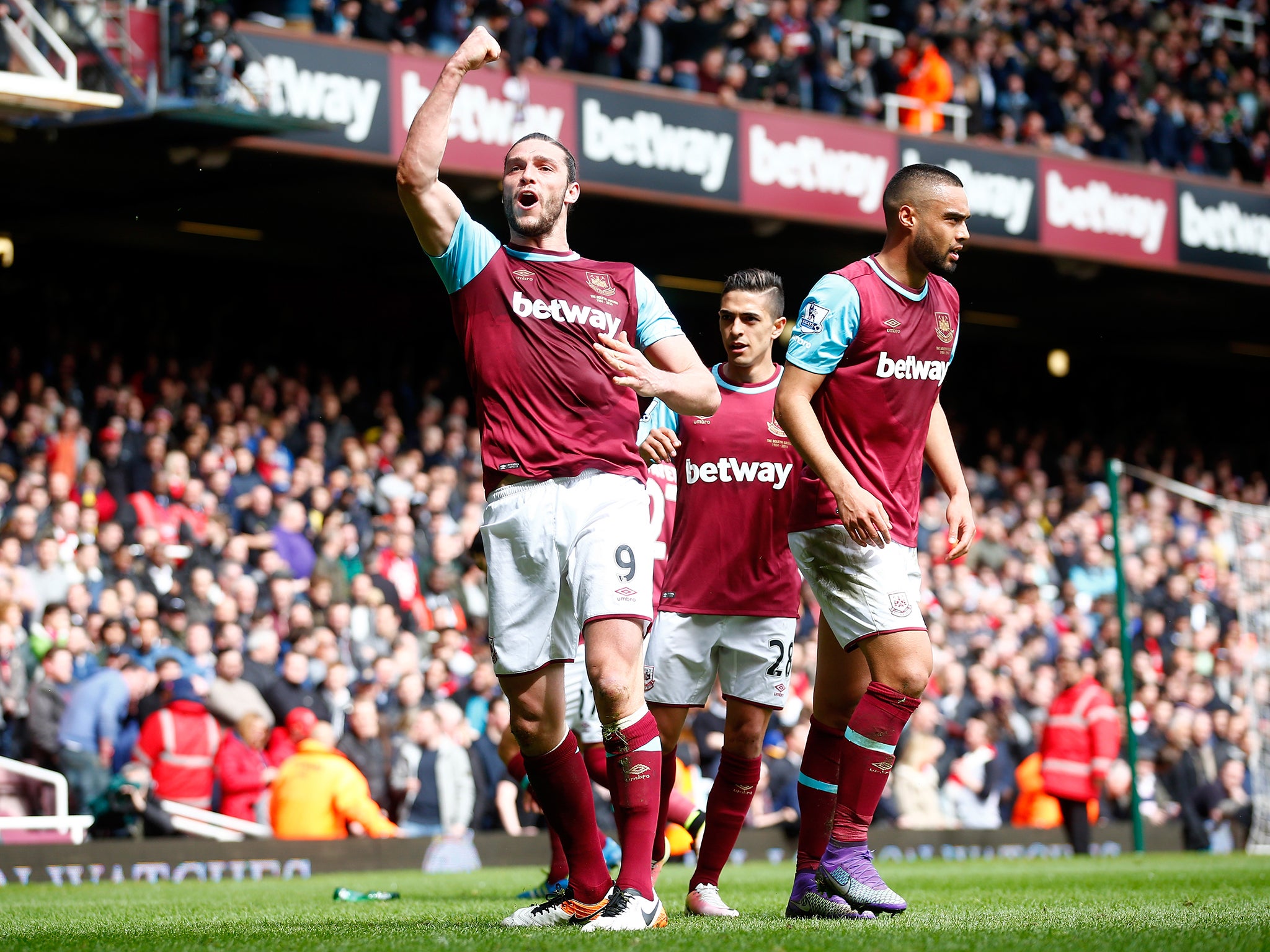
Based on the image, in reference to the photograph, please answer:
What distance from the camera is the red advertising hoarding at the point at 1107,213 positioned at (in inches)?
805

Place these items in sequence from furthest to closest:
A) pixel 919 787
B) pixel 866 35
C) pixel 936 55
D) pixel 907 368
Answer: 1. pixel 866 35
2. pixel 936 55
3. pixel 919 787
4. pixel 907 368

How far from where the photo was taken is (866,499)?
19.1 feet

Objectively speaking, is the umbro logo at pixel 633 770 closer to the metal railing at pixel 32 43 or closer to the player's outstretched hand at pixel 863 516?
the player's outstretched hand at pixel 863 516

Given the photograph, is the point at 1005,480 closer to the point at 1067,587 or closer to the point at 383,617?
the point at 1067,587

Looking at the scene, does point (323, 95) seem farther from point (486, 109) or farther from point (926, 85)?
point (926, 85)

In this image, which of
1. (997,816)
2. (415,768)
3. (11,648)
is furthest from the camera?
(997,816)

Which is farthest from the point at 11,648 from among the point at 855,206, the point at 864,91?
the point at 864,91

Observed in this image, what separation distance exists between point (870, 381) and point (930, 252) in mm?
520

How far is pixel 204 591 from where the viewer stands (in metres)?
13.8

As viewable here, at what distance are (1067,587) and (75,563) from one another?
1147 cm

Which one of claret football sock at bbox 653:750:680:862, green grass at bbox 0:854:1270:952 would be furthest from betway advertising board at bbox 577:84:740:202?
claret football sock at bbox 653:750:680:862

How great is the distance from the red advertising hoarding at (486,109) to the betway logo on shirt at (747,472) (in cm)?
906

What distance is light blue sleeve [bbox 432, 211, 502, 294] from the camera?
5809mm

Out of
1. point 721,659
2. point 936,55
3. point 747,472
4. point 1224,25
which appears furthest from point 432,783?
point 1224,25
